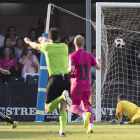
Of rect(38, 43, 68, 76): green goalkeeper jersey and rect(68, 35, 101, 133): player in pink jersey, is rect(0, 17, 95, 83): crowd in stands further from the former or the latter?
rect(38, 43, 68, 76): green goalkeeper jersey

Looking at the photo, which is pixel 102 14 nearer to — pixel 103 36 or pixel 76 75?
pixel 103 36

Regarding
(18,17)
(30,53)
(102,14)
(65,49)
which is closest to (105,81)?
(102,14)

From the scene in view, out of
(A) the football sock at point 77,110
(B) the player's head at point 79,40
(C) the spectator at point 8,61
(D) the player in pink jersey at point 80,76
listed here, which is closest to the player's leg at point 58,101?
(A) the football sock at point 77,110

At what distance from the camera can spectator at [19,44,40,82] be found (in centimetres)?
1391

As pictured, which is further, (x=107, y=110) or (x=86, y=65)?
(x=107, y=110)

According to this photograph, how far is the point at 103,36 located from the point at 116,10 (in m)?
0.81

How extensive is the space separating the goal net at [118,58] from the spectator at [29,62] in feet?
7.35

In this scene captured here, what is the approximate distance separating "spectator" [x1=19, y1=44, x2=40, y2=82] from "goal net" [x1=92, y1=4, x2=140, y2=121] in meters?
2.24

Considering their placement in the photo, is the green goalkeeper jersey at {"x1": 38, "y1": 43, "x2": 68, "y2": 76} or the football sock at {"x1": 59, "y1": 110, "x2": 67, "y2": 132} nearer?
the football sock at {"x1": 59, "y1": 110, "x2": 67, "y2": 132}

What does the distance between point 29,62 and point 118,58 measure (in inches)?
109

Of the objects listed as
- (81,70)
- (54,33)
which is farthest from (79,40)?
(54,33)

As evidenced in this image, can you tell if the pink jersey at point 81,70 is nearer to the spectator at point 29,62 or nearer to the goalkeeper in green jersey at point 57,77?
the goalkeeper in green jersey at point 57,77

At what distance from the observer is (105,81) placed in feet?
40.7

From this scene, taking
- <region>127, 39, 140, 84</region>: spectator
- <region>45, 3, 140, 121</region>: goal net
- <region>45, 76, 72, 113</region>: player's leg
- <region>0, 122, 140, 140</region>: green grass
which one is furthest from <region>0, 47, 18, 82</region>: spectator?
<region>45, 76, 72, 113</region>: player's leg
